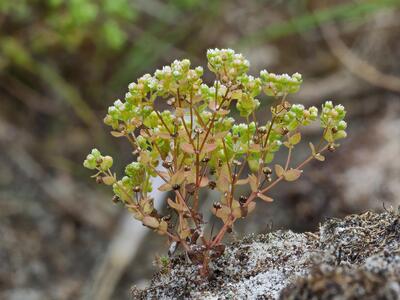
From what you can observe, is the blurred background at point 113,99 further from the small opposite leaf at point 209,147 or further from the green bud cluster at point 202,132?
the small opposite leaf at point 209,147

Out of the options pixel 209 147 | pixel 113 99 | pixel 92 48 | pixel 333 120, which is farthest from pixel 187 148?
pixel 92 48

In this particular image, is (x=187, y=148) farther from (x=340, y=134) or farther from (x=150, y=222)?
(x=340, y=134)

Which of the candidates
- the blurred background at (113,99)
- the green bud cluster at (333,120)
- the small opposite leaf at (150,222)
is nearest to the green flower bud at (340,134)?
the green bud cluster at (333,120)

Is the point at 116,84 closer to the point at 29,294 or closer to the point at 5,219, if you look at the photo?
the point at 5,219

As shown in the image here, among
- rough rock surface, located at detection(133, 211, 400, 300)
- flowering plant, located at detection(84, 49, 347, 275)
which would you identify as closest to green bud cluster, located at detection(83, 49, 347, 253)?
flowering plant, located at detection(84, 49, 347, 275)

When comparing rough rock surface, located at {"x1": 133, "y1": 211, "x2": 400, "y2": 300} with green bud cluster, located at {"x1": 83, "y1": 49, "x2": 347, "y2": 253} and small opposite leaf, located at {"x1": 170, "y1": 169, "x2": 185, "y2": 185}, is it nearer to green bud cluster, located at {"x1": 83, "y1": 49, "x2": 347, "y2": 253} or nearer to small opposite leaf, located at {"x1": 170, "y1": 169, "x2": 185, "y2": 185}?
green bud cluster, located at {"x1": 83, "y1": 49, "x2": 347, "y2": 253}

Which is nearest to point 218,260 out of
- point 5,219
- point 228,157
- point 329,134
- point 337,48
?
point 228,157
